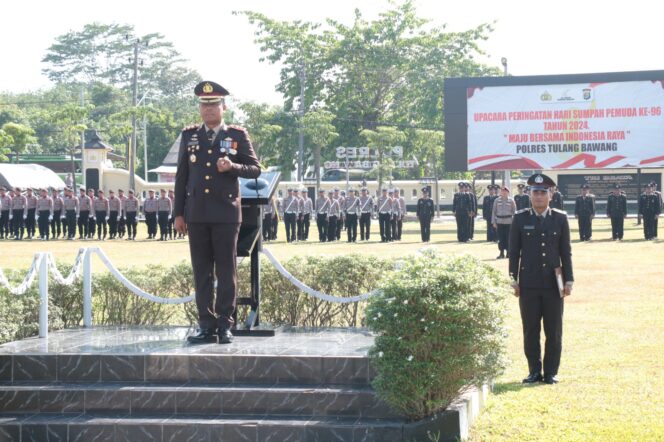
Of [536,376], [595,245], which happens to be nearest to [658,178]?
[595,245]

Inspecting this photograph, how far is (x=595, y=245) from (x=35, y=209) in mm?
17558

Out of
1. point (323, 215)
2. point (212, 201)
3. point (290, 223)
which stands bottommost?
point (290, 223)

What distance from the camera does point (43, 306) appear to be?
7883mm

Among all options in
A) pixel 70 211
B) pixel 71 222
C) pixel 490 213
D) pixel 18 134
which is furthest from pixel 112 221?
pixel 18 134

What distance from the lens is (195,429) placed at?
6.07 m

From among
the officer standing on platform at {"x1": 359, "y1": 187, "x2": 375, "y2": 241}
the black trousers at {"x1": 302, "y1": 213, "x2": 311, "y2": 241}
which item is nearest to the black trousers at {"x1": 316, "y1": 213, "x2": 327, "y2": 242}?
the black trousers at {"x1": 302, "y1": 213, "x2": 311, "y2": 241}

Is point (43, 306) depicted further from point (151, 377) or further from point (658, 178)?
point (658, 178)

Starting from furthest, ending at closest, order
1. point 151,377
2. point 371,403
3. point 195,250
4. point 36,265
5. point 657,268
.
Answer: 1. point 657,268
2. point 36,265
3. point 195,250
4. point 151,377
5. point 371,403

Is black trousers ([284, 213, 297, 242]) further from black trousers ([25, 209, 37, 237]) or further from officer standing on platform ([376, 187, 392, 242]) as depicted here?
black trousers ([25, 209, 37, 237])

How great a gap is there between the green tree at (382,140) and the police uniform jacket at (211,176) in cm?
4037

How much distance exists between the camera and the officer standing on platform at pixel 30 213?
102 feet

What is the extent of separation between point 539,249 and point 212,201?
2557 millimetres

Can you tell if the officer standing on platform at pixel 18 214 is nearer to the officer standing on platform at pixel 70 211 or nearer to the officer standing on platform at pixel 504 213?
the officer standing on platform at pixel 70 211

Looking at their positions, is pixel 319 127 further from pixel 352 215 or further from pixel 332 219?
pixel 352 215
